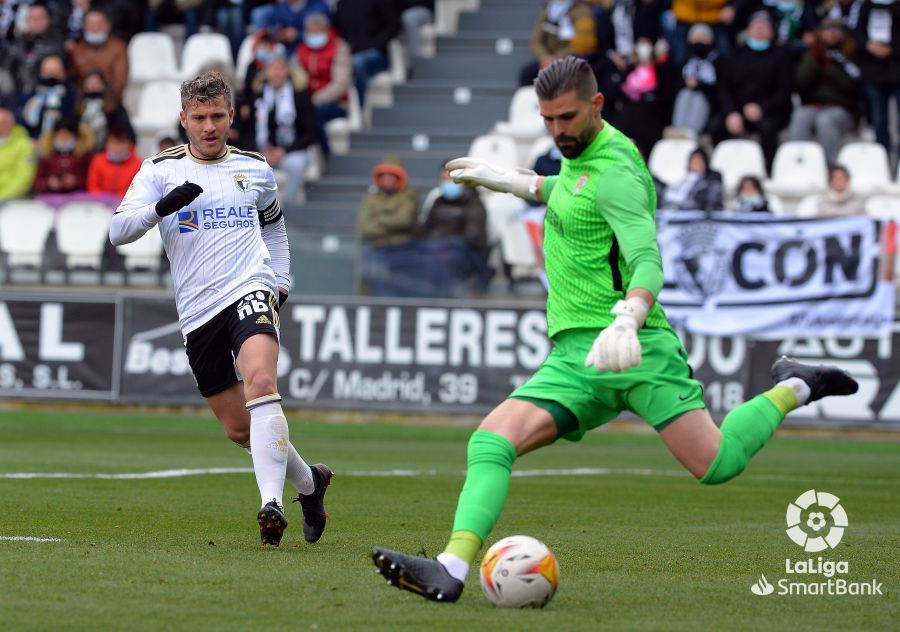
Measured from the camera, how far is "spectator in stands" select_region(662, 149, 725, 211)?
19.6 metres

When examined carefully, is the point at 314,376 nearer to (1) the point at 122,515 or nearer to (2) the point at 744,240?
(2) the point at 744,240

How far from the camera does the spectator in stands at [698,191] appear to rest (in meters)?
19.6

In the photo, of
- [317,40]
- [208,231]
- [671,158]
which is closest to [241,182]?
[208,231]

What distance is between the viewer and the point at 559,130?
674cm

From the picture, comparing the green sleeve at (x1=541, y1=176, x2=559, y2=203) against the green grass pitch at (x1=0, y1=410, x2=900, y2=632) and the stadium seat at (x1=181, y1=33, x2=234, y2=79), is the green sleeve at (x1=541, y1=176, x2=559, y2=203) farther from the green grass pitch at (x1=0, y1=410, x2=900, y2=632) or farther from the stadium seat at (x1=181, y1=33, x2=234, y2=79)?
the stadium seat at (x1=181, y1=33, x2=234, y2=79)

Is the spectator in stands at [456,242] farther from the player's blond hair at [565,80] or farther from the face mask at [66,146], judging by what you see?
the player's blond hair at [565,80]

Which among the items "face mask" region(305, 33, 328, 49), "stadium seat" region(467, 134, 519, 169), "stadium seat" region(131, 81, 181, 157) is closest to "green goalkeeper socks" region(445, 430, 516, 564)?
"stadium seat" region(467, 134, 519, 169)

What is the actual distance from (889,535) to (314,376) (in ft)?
36.8

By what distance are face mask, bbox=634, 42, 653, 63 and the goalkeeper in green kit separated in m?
15.6

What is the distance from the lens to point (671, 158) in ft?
69.9

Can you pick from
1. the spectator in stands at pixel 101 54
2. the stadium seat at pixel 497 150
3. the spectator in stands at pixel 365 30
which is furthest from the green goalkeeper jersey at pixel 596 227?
the spectator in stands at pixel 101 54

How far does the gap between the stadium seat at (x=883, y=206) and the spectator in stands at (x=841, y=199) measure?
0.73 feet

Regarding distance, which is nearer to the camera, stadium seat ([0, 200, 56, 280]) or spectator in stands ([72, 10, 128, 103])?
stadium seat ([0, 200, 56, 280])

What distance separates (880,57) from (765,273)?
4.26 metres
